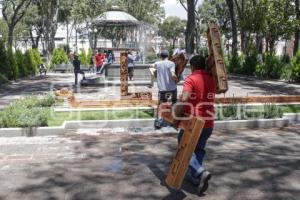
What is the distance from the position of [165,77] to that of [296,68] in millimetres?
16614

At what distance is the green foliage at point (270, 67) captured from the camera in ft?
93.9

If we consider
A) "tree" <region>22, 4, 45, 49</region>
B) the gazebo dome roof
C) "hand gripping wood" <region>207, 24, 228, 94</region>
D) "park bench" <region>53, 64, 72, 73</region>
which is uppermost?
"tree" <region>22, 4, 45, 49</region>

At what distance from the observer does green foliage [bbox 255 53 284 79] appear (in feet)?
93.9

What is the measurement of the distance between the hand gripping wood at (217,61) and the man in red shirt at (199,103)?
4.3 inches

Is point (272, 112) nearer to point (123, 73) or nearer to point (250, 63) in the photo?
point (123, 73)

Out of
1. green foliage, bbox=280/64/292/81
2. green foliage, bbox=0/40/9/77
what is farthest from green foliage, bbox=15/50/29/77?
green foliage, bbox=280/64/292/81

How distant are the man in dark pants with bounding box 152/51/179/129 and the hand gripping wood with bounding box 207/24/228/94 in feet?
12.4

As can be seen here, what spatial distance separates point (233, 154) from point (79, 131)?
3.94 metres

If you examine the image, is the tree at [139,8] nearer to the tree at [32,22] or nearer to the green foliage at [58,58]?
the tree at [32,22]

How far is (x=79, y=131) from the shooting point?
11.3 m

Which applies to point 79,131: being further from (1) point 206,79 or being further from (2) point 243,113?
(1) point 206,79

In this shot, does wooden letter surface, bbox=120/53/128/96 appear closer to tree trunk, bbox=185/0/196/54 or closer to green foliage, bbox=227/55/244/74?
tree trunk, bbox=185/0/196/54

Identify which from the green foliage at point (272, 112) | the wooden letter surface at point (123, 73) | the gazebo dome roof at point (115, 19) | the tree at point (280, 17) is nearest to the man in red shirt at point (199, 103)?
the green foliage at point (272, 112)

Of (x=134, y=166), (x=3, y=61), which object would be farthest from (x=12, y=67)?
(x=134, y=166)
